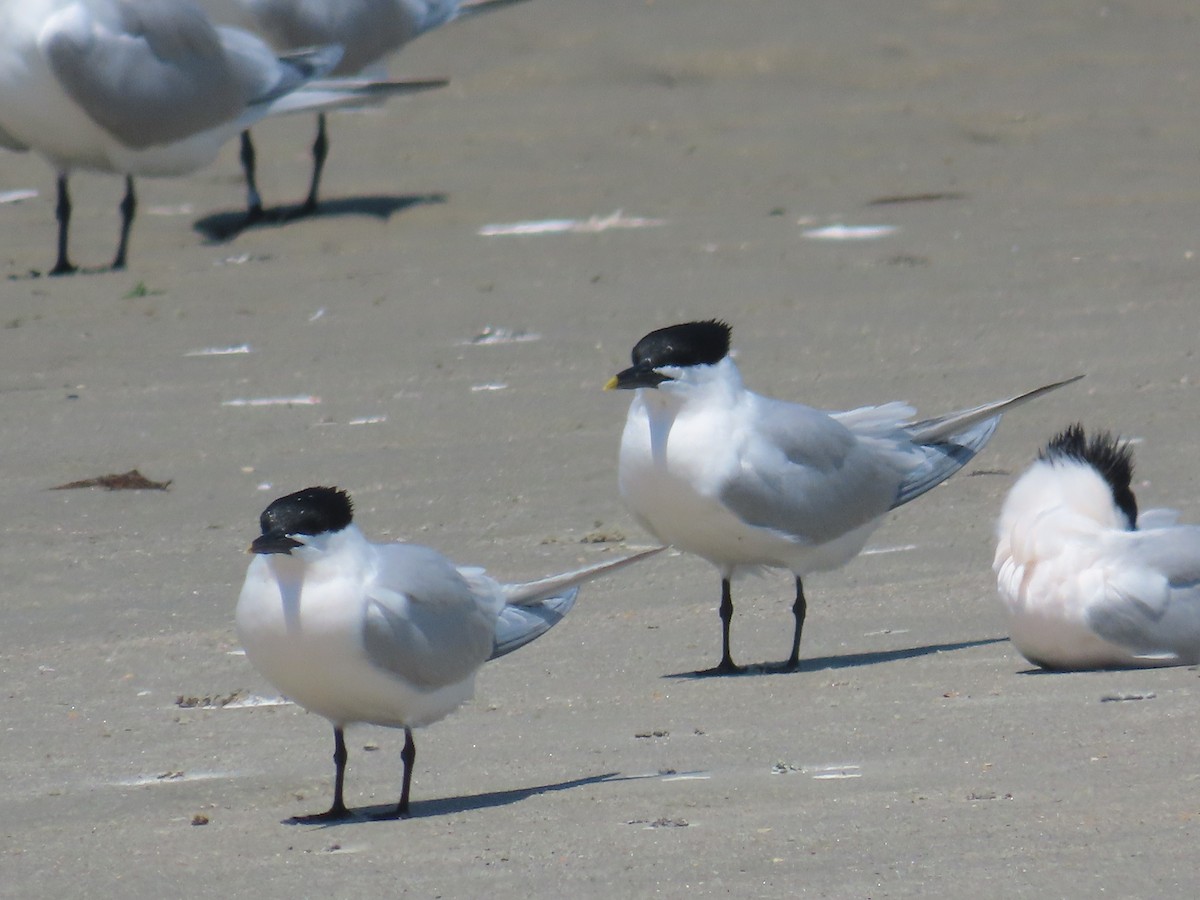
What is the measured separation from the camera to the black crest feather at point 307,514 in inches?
148

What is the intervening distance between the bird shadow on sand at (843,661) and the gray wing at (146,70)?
5.31m

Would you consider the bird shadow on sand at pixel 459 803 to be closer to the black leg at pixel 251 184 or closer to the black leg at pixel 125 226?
the black leg at pixel 125 226

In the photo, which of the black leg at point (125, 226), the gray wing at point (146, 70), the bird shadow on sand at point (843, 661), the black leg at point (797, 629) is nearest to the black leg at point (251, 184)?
the gray wing at point (146, 70)

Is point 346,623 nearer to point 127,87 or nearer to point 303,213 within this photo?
point 127,87

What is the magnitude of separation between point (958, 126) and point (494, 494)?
17.4ft

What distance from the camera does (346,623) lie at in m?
3.77

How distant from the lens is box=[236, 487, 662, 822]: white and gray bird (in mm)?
3770

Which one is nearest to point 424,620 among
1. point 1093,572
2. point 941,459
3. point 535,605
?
point 535,605

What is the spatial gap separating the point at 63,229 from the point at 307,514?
5.66 meters

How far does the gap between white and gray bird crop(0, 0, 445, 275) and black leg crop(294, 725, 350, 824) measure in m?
5.44

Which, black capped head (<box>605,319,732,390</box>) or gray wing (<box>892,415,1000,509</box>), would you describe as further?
gray wing (<box>892,415,1000,509</box>)

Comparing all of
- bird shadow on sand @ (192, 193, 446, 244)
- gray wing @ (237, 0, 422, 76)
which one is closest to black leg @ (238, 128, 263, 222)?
bird shadow on sand @ (192, 193, 446, 244)

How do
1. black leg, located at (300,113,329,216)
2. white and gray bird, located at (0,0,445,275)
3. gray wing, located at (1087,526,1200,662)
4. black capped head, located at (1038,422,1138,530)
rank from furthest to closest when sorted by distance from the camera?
black leg, located at (300,113,329,216) < white and gray bird, located at (0,0,445,275) < black capped head, located at (1038,422,1138,530) < gray wing, located at (1087,526,1200,662)

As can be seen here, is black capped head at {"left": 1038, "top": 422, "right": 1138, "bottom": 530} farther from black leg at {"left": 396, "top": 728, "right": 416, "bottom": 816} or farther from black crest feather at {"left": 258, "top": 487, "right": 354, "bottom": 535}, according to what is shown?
black crest feather at {"left": 258, "top": 487, "right": 354, "bottom": 535}
